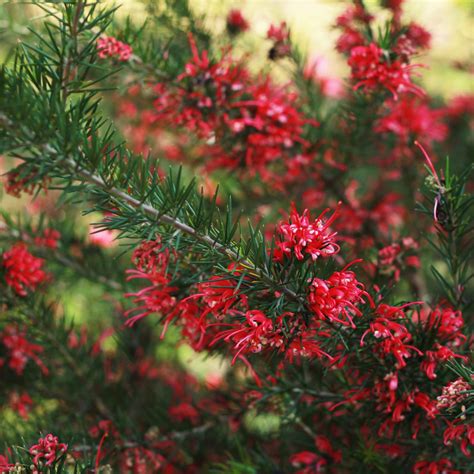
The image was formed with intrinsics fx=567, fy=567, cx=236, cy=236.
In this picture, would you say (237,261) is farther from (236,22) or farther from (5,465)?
(236,22)

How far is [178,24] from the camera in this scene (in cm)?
73

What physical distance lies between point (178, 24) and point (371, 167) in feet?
1.13

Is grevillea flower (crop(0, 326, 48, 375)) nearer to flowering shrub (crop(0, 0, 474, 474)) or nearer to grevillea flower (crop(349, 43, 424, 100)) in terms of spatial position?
flowering shrub (crop(0, 0, 474, 474))

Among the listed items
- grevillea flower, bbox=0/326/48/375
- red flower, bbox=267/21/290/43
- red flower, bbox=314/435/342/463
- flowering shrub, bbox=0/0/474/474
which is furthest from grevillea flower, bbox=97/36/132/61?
red flower, bbox=314/435/342/463

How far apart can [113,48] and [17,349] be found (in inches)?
13.1

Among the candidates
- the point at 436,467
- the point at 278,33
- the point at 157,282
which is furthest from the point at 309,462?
the point at 278,33

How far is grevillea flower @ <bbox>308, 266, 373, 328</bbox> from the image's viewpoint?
39cm

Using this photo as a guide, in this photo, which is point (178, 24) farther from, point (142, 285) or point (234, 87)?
point (142, 285)

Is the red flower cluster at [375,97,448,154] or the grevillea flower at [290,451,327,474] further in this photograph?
the red flower cluster at [375,97,448,154]

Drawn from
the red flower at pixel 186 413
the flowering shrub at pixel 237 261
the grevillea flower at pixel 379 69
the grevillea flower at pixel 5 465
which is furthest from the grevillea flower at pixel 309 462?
the grevillea flower at pixel 379 69

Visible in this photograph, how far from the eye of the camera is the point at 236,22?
0.75 meters

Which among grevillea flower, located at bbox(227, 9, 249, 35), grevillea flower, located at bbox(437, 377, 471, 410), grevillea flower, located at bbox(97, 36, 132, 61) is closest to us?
grevillea flower, located at bbox(437, 377, 471, 410)

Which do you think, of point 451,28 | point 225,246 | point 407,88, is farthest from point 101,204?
point 451,28

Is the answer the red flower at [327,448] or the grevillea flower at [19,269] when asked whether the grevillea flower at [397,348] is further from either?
the grevillea flower at [19,269]
